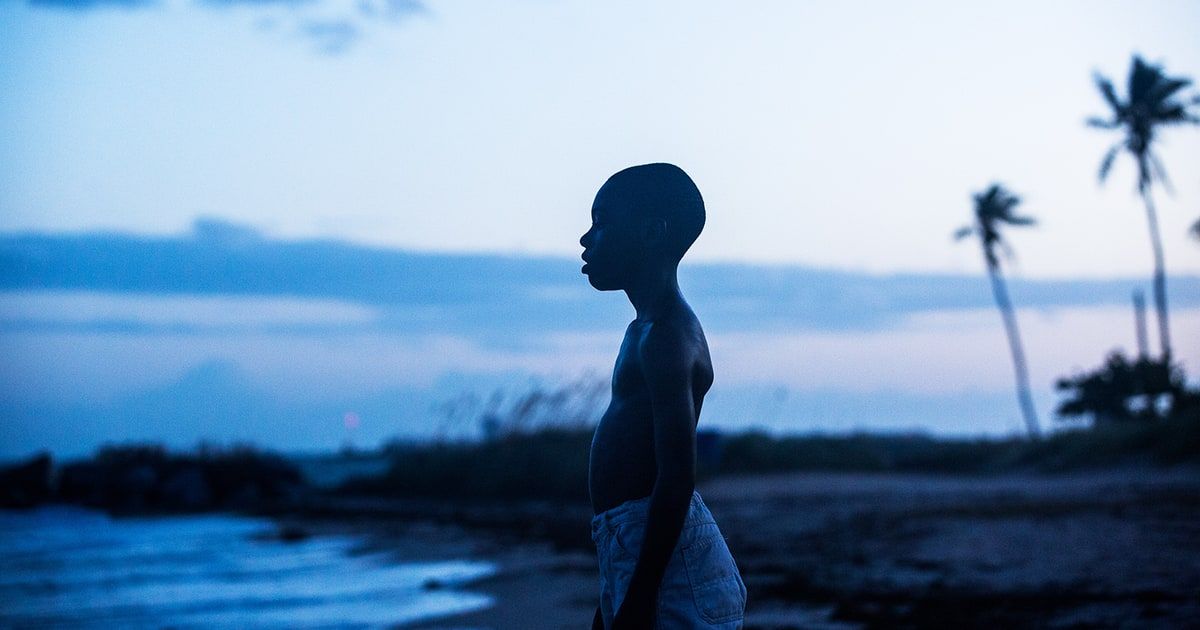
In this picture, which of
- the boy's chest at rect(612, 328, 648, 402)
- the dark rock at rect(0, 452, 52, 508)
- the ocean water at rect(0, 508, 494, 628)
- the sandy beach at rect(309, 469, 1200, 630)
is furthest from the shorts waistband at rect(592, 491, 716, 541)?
the dark rock at rect(0, 452, 52, 508)

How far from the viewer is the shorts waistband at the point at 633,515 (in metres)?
2.41

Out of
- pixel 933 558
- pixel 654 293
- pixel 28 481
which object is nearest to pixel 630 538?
pixel 654 293

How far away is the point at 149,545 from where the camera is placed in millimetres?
16656

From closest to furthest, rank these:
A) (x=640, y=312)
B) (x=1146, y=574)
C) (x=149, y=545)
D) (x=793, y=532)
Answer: (x=640, y=312) → (x=1146, y=574) → (x=793, y=532) → (x=149, y=545)

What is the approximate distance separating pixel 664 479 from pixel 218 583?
35.1 feet

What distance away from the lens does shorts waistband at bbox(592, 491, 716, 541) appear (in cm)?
241

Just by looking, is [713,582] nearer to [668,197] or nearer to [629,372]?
[629,372]

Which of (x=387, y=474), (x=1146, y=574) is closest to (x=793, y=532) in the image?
(x=1146, y=574)

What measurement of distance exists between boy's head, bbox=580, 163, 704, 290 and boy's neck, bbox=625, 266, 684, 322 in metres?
0.02

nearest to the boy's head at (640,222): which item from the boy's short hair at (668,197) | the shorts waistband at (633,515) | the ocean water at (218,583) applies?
the boy's short hair at (668,197)

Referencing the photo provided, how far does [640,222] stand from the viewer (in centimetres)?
260

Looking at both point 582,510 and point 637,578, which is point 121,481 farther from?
point 637,578

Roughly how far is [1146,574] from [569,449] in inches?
547

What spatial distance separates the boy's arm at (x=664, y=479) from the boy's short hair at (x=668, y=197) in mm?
383
